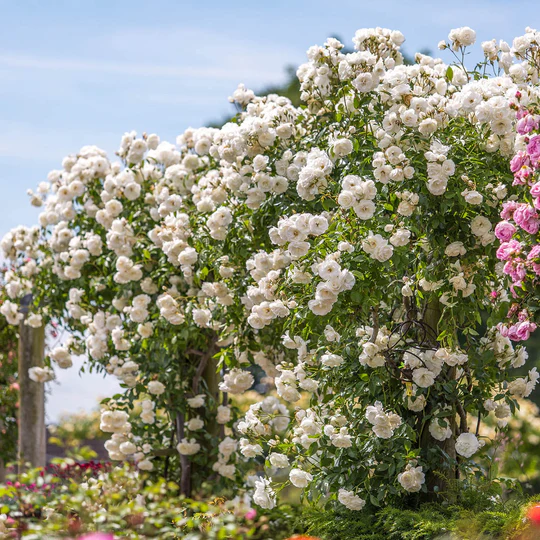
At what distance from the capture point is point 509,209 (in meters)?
3.05

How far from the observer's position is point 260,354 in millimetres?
4598

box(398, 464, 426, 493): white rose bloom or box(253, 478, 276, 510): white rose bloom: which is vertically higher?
box(398, 464, 426, 493): white rose bloom

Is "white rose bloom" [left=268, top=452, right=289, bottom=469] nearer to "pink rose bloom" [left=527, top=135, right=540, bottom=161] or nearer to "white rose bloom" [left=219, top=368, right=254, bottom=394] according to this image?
"white rose bloom" [left=219, top=368, right=254, bottom=394]

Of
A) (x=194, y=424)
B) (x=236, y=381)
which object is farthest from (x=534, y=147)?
(x=194, y=424)

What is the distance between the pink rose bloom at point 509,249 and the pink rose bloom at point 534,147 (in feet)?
1.08

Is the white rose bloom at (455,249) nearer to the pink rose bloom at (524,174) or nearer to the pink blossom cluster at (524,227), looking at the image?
the pink blossom cluster at (524,227)

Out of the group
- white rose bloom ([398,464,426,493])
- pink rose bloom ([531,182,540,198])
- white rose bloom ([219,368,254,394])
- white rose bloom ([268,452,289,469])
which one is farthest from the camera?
white rose bloom ([219,368,254,394])

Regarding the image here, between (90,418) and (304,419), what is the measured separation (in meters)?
7.53

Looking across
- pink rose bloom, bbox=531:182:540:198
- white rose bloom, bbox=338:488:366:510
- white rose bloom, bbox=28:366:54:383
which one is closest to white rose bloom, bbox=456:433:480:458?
white rose bloom, bbox=338:488:366:510

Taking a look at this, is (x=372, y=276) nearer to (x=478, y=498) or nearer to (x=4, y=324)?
(x=478, y=498)

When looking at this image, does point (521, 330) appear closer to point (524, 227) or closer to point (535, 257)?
point (535, 257)

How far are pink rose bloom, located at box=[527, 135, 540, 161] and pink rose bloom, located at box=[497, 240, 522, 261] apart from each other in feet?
1.08

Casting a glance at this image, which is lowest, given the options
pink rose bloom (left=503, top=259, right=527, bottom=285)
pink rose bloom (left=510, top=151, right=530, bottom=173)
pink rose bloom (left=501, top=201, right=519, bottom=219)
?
pink rose bloom (left=503, top=259, right=527, bottom=285)

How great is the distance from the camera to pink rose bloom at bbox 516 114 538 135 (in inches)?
116
